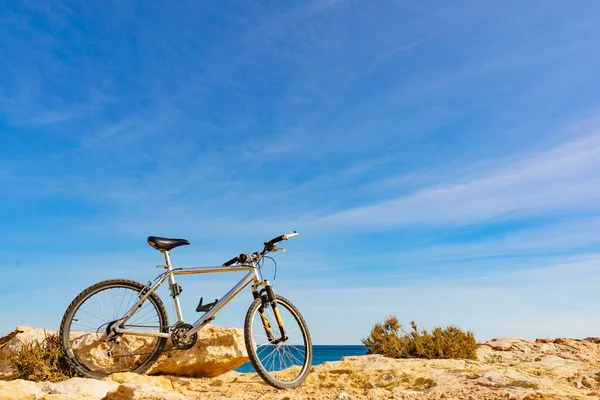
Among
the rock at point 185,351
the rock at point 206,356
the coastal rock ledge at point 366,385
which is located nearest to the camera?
the coastal rock ledge at point 366,385

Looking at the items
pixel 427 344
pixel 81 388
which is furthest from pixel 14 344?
pixel 427 344

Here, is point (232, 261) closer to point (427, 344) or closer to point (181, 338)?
point (181, 338)

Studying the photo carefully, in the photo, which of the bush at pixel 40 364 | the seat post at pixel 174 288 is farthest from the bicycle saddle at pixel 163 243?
the bush at pixel 40 364

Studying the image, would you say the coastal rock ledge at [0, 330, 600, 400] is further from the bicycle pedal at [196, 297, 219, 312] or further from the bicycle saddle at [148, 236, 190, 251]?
the bicycle saddle at [148, 236, 190, 251]

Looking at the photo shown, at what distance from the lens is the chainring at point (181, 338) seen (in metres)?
7.51

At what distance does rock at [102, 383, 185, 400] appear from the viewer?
5.22 m

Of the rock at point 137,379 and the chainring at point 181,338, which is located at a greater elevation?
the chainring at point 181,338

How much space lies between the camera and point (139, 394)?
5.25 meters

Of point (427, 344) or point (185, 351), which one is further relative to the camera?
point (427, 344)

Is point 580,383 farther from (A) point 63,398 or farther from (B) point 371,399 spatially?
(A) point 63,398

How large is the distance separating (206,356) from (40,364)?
2.38 m

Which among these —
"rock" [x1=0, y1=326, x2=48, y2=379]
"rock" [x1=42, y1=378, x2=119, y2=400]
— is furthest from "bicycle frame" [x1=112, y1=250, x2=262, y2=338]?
"rock" [x1=0, y1=326, x2=48, y2=379]

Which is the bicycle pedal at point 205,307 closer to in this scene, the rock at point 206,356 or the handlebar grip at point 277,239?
the rock at point 206,356

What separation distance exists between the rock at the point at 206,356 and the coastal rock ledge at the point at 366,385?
0.19 meters
